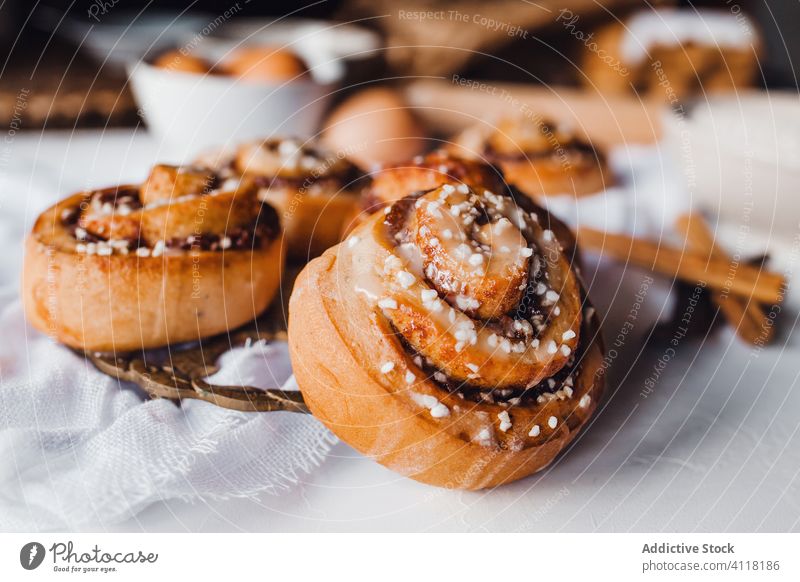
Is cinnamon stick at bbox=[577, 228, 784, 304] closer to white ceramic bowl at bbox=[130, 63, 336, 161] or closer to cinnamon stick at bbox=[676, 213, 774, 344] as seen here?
cinnamon stick at bbox=[676, 213, 774, 344]

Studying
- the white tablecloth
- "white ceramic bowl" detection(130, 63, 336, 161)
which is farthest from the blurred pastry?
the white tablecloth

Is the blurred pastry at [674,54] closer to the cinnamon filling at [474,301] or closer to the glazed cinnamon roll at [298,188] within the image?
the glazed cinnamon roll at [298,188]

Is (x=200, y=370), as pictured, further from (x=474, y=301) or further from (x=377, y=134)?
(x=377, y=134)

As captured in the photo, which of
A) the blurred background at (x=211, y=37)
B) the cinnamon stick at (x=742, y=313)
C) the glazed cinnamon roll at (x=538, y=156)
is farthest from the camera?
the blurred background at (x=211, y=37)

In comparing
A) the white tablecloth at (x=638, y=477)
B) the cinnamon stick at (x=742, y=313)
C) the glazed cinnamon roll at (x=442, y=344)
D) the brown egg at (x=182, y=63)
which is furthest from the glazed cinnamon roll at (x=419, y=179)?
the brown egg at (x=182, y=63)

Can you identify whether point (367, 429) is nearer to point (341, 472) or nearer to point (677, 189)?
point (341, 472)
